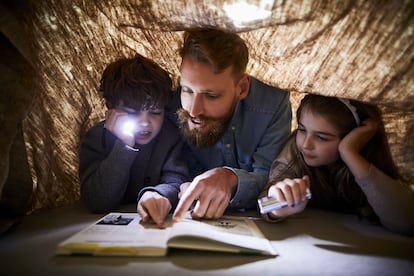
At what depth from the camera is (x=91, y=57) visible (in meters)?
1.24

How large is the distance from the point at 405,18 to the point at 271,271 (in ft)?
1.94

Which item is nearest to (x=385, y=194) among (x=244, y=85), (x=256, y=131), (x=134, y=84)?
(x=256, y=131)

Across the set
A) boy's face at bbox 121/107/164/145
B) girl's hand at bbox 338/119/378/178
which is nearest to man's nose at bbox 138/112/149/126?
boy's face at bbox 121/107/164/145

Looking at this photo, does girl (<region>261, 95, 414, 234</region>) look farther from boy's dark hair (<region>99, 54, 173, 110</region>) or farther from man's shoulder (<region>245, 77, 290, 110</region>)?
boy's dark hair (<region>99, 54, 173, 110</region>)

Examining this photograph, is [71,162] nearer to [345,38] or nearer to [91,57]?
[91,57]

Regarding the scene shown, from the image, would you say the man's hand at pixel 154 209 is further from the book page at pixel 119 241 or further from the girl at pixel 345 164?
the girl at pixel 345 164

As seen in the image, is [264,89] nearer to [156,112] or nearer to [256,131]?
[256,131]

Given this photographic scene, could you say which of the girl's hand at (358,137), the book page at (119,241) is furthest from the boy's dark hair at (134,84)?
the girl's hand at (358,137)

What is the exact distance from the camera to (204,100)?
123 cm

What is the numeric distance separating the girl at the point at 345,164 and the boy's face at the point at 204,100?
245 millimetres

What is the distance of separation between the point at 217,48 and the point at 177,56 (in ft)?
0.60

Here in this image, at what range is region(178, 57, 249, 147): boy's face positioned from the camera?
1215 mm

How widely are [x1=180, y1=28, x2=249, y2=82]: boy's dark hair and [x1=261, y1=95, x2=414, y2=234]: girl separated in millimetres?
277

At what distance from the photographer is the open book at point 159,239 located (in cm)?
77
